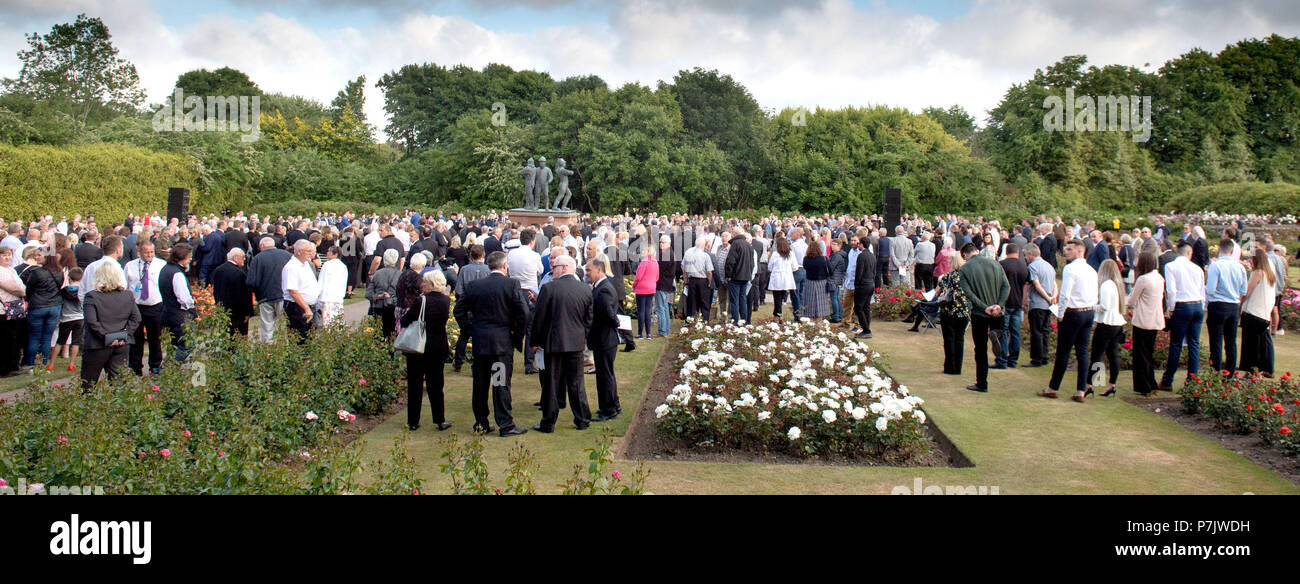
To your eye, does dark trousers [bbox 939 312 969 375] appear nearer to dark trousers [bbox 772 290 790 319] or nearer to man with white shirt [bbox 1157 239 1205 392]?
man with white shirt [bbox 1157 239 1205 392]

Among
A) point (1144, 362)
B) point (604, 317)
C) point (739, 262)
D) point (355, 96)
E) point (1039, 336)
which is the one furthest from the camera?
point (355, 96)

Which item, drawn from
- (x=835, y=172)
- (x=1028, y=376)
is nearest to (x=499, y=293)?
(x=1028, y=376)

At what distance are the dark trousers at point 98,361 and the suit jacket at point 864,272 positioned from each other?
10.3m

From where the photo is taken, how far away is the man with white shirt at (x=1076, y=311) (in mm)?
9398

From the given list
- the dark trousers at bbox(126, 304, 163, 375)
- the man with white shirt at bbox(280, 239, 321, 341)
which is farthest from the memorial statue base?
the dark trousers at bbox(126, 304, 163, 375)

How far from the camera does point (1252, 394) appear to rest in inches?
325

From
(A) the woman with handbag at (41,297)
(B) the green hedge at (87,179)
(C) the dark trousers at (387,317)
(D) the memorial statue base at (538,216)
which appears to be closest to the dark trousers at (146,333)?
(A) the woman with handbag at (41,297)

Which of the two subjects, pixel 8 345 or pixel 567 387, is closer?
pixel 567 387

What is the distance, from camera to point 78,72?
152 ft

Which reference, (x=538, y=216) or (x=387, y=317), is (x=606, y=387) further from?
(x=538, y=216)

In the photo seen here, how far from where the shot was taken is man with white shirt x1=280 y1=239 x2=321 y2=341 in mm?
9969

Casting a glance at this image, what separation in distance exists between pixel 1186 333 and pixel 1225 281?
2.49ft

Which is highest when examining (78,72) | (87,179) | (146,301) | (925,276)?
(78,72)

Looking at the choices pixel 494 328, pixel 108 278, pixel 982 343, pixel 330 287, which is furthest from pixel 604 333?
pixel 108 278
